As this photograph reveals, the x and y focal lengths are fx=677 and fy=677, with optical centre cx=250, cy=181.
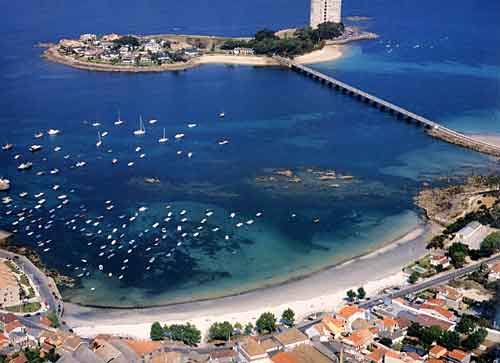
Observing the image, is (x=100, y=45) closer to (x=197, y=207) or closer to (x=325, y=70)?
(x=325, y=70)

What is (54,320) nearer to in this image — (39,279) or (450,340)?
(39,279)

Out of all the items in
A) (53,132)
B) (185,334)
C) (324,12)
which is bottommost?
(185,334)

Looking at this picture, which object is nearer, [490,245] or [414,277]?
[414,277]

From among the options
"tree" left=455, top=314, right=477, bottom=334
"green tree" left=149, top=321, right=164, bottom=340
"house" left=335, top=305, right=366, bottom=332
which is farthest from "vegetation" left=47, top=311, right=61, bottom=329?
"tree" left=455, top=314, right=477, bottom=334

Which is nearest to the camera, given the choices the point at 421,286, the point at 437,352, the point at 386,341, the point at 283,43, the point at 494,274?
the point at 437,352

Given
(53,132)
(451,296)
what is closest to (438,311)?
(451,296)

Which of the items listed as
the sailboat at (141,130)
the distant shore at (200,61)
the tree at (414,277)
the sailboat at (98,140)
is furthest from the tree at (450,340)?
the distant shore at (200,61)

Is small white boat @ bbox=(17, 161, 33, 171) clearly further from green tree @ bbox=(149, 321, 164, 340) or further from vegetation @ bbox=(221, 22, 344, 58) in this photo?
vegetation @ bbox=(221, 22, 344, 58)
